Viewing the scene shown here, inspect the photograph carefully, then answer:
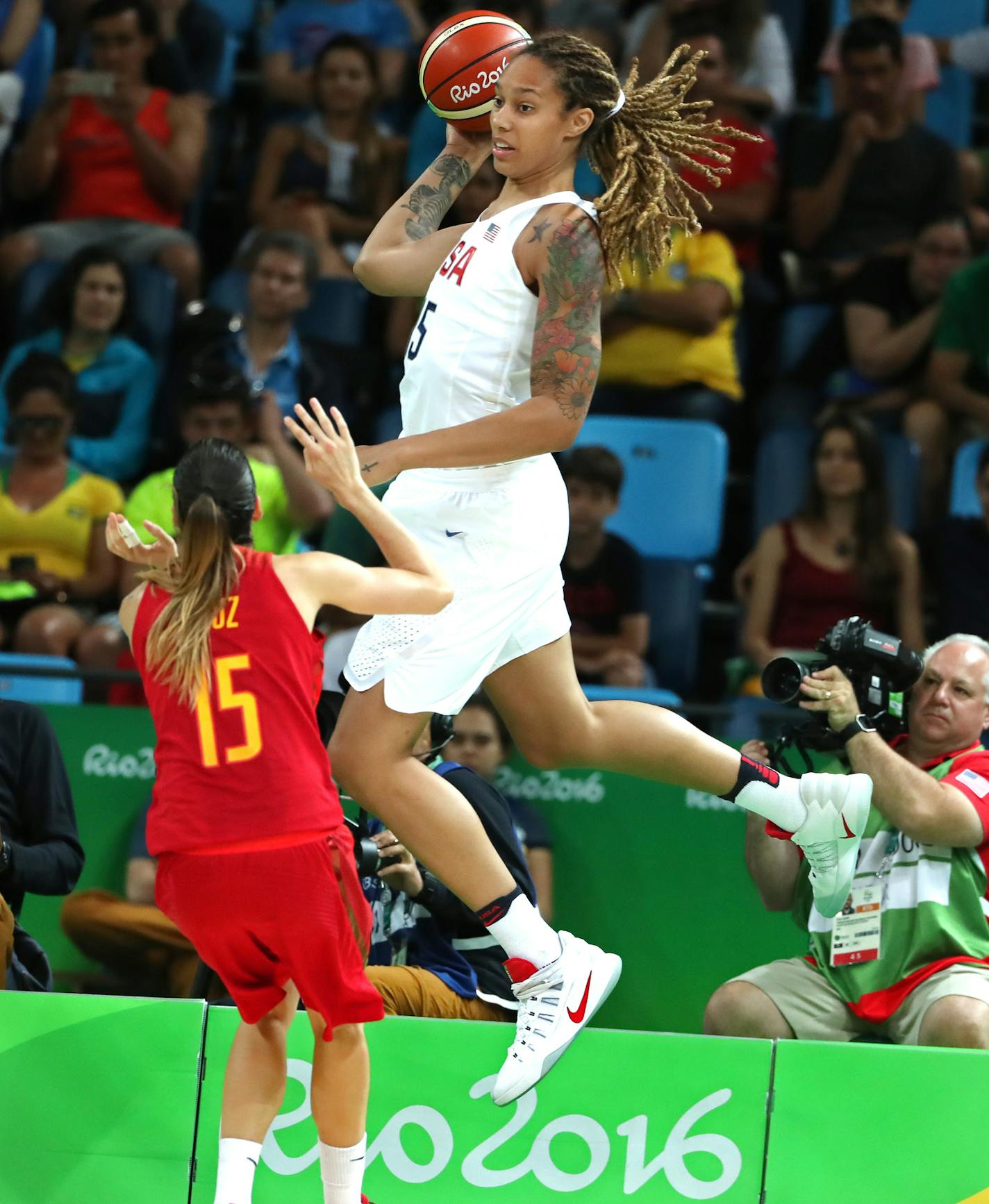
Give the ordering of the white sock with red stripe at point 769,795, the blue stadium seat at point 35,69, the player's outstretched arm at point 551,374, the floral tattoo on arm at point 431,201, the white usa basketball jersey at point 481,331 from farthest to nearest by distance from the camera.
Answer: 1. the blue stadium seat at point 35,69
2. the floral tattoo on arm at point 431,201
3. the white sock with red stripe at point 769,795
4. the white usa basketball jersey at point 481,331
5. the player's outstretched arm at point 551,374

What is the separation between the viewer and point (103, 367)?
276 inches

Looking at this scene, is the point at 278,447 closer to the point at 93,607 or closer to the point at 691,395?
the point at 93,607

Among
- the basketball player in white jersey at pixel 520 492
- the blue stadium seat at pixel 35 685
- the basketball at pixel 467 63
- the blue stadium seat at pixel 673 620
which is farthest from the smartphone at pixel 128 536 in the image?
the blue stadium seat at pixel 673 620

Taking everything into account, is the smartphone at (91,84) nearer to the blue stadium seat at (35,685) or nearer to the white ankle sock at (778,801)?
the blue stadium seat at (35,685)

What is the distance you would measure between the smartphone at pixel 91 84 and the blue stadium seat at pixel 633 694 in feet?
11.7

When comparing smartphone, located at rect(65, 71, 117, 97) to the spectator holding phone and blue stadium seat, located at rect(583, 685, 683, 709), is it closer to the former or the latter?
the spectator holding phone

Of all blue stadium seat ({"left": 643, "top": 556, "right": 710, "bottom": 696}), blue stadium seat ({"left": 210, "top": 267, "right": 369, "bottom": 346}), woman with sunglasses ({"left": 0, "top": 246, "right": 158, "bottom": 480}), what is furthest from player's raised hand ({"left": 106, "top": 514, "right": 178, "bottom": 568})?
blue stadium seat ({"left": 210, "top": 267, "right": 369, "bottom": 346})

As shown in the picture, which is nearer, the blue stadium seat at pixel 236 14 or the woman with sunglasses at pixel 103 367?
the woman with sunglasses at pixel 103 367

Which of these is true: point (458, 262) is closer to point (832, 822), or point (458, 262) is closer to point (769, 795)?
point (769, 795)

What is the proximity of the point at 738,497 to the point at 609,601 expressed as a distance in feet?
4.52

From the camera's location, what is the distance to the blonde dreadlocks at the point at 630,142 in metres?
3.47

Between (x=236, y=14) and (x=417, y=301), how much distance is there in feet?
7.74

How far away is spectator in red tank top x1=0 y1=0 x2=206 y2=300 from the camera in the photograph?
7488 millimetres

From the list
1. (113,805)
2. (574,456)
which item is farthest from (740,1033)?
(574,456)
